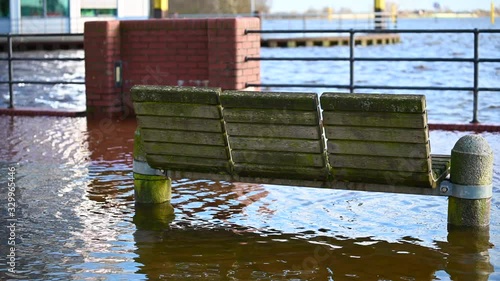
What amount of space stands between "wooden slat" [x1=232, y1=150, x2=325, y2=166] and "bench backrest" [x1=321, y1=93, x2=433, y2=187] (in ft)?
0.36

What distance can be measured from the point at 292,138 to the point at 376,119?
0.58 m

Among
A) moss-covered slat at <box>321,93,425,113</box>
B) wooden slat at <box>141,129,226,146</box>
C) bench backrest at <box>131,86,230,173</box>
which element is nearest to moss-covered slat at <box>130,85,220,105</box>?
bench backrest at <box>131,86,230,173</box>

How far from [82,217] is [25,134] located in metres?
5.05

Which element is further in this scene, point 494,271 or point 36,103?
point 36,103

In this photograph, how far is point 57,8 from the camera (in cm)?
5016

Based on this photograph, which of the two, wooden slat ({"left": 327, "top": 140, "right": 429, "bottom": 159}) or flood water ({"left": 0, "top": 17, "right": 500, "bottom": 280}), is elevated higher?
wooden slat ({"left": 327, "top": 140, "right": 429, "bottom": 159})

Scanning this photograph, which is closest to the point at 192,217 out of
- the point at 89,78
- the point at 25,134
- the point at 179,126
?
the point at 179,126

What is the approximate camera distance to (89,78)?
43.1 ft

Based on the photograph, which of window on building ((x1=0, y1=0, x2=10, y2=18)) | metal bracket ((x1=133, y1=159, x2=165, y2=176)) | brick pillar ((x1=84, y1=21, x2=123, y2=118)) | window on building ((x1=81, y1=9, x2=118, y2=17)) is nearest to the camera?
metal bracket ((x1=133, y1=159, x2=165, y2=176))

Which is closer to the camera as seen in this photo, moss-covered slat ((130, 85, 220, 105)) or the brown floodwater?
the brown floodwater

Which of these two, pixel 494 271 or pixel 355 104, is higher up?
pixel 355 104

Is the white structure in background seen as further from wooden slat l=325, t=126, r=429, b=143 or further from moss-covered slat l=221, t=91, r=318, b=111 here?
wooden slat l=325, t=126, r=429, b=143

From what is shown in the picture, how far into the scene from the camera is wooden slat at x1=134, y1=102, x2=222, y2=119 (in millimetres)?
6211

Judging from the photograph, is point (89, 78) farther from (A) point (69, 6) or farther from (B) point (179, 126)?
(A) point (69, 6)
